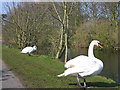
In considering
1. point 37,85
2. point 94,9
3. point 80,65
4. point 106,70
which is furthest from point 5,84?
point 94,9

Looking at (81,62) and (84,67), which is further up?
(81,62)

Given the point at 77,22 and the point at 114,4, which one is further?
the point at 77,22

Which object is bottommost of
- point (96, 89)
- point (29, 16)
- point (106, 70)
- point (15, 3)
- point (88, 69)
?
point (106, 70)

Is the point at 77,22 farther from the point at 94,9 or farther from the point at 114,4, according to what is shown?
the point at 114,4

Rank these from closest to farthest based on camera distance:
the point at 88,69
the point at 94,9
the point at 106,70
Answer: the point at 88,69
the point at 106,70
the point at 94,9

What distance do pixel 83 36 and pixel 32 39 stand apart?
10.9 metres

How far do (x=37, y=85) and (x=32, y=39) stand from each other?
53.8 ft

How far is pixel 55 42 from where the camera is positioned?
1712 cm

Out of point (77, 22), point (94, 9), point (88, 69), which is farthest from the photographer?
point (77, 22)

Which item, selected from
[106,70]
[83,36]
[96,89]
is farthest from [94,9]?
[96,89]

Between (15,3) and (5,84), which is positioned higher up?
(15,3)

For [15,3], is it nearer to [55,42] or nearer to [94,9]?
[55,42]

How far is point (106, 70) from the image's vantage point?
12055 millimetres

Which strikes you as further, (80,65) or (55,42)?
(55,42)
